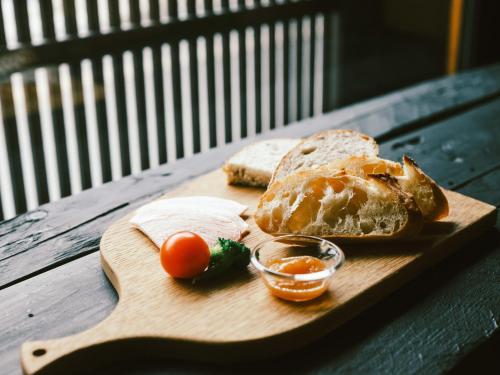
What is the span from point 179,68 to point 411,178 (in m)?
2.43

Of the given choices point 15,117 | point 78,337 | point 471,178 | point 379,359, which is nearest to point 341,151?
point 471,178

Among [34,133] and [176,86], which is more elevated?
[176,86]

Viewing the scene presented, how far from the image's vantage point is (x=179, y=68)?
3.78 meters

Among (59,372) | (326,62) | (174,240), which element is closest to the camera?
(59,372)

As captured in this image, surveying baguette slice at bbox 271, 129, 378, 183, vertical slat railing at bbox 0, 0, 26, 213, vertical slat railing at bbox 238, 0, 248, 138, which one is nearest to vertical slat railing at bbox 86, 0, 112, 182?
vertical slat railing at bbox 0, 0, 26, 213

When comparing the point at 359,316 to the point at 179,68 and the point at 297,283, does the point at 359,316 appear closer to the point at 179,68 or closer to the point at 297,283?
the point at 297,283

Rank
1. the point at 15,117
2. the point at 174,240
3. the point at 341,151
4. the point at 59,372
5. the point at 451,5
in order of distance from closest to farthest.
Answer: the point at 59,372 < the point at 174,240 < the point at 341,151 < the point at 15,117 < the point at 451,5

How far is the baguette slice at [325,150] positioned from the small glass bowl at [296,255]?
354 millimetres

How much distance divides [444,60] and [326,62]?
1.00 m

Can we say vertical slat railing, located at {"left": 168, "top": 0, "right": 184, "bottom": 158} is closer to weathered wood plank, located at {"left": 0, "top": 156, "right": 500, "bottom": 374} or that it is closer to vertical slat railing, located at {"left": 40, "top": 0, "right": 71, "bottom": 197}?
vertical slat railing, located at {"left": 40, "top": 0, "right": 71, "bottom": 197}

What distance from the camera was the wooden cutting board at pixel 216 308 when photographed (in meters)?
1.20

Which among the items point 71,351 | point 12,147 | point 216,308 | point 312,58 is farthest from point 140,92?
point 71,351

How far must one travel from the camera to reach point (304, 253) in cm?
148

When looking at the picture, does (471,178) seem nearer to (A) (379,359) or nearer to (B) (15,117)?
(A) (379,359)
